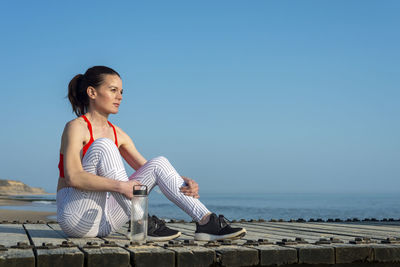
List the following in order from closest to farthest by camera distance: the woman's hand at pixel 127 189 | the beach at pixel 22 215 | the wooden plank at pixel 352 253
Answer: the wooden plank at pixel 352 253, the woman's hand at pixel 127 189, the beach at pixel 22 215

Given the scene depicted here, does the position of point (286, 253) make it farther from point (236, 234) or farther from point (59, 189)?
point (59, 189)

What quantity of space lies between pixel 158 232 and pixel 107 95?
139 centimetres

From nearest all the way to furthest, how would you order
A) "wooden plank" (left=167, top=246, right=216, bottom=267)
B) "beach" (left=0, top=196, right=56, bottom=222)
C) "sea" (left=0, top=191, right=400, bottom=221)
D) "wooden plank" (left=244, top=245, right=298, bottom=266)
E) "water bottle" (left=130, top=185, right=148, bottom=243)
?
"wooden plank" (left=167, top=246, right=216, bottom=267), "wooden plank" (left=244, top=245, right=298, bottom=266), "water bottle" (left=130, top=185, right=148, bottom=243), "beach" (left=0, top=196, right=56, bottom=222), "sea" (left=0, top=191, right=400, bottom=221)

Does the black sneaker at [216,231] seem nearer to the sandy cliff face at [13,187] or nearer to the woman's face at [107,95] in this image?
the woman's face at [107,95]

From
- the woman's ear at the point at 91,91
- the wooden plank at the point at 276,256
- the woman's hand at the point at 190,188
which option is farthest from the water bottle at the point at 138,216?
the woman's ear at the point at 91,91

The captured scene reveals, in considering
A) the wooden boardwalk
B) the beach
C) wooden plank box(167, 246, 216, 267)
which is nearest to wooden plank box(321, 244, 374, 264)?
the wooden boardwalk

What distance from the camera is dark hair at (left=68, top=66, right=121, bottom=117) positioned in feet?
14.8

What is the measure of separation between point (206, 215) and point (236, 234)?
1.05ft

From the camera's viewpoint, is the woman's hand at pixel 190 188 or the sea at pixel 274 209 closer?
the woman's hand at pixel 190 188

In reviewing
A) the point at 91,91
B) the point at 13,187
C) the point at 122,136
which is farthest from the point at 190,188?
the point at 13,187

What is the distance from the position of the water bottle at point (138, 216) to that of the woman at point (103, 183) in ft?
0.50

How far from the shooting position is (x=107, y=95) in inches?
178

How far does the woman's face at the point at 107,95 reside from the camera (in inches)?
178

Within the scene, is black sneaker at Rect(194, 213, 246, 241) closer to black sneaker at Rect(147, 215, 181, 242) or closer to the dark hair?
black sneaker at Rect(147, 215, 181, 242)
